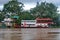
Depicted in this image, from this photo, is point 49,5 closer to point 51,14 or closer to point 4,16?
point 51,14

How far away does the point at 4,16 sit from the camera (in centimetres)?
4069

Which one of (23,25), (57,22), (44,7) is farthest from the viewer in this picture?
(44,7)

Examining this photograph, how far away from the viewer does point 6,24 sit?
37500mm

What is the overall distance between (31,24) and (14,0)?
23.8 feet

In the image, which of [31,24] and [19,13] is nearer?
[31,24]

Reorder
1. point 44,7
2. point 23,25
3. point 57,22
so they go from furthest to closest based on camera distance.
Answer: point 44,7, point 57,22, point 23,25

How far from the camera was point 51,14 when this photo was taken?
137 ft

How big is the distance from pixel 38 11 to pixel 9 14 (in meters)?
5.65

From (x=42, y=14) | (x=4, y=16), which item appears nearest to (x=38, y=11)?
(x=42, y=14)

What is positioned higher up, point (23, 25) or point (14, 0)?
point (14, 0)

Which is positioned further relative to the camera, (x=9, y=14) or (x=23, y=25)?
(x=9, y=14)

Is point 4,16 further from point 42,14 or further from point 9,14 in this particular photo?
point 42,14

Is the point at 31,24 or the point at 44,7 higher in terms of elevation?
the point at 44,7

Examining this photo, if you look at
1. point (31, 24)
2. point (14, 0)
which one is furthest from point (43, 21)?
point (14, 0)
